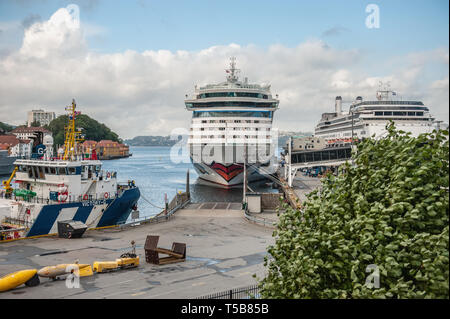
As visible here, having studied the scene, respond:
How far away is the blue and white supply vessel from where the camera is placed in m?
26.7

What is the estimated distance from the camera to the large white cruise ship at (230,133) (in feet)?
204

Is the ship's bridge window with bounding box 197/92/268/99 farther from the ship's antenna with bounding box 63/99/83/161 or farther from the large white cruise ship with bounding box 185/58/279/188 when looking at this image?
the ship's antenna with bounding box 63/99/83/161

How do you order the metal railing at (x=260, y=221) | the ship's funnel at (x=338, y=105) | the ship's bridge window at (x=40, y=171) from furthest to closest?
the ship's funnel at (x=338, y=105) → the ship's bridge window at (x=40, y=171) → the metal railing at (x=260, y=221)

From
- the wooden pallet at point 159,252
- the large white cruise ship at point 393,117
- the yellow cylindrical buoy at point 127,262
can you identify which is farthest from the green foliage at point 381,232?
the large white cruise ship at point 393,117

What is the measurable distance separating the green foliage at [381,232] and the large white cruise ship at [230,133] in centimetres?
5112

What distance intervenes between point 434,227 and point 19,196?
28.4m

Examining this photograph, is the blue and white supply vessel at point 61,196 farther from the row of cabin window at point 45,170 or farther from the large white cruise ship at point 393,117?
the large white cruise ship at point 393,117

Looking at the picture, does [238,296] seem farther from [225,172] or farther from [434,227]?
[225,172]

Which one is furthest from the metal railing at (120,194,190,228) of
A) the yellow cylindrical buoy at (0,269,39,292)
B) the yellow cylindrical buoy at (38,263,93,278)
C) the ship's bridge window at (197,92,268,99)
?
the ship's bridge window at (197,92,268,99)

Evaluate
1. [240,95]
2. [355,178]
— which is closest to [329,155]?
[240,95]

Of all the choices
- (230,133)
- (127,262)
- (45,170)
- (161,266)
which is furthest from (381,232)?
(230,133)

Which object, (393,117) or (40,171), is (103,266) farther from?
(393,117)

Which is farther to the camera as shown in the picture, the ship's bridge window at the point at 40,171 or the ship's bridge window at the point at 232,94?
the ship's bridge window at the point at 232,94
